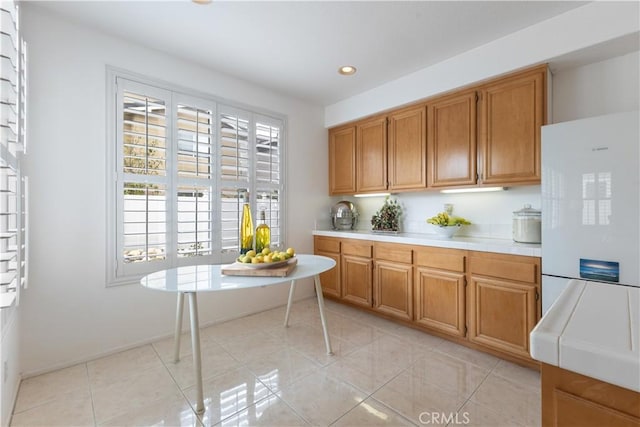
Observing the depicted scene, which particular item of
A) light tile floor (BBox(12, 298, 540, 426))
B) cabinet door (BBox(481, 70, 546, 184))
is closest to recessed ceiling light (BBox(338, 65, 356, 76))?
cabinet door (BBox(481, 70, 546, 184))

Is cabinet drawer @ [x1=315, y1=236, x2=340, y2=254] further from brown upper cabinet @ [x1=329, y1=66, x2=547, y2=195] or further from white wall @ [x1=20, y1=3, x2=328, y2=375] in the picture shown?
white wall @ [x1=20, y1=3, x2=328, y2=375]

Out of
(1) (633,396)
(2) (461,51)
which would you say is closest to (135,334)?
(1) (633,396)

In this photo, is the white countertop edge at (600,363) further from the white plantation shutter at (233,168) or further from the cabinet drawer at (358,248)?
the white plantation shutter at (233,168)

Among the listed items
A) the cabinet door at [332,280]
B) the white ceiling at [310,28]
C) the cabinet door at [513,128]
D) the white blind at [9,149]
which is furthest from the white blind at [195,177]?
the cabinet door at [513,128]

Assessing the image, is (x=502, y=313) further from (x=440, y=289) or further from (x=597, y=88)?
(x=597, y=88)

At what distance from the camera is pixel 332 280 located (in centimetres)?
367

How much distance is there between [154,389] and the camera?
1914 millimetres

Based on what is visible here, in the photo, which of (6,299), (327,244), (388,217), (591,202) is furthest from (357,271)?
(6,299)

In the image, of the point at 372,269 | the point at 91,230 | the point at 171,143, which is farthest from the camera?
the point at 372,269

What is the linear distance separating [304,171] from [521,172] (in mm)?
2370

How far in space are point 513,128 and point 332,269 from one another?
2.43 metres

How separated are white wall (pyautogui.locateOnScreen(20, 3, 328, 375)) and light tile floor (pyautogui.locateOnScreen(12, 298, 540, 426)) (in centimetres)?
22

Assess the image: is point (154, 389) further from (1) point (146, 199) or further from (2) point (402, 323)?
(2) point (402, 323)

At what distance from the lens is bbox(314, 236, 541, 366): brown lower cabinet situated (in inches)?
85.9
